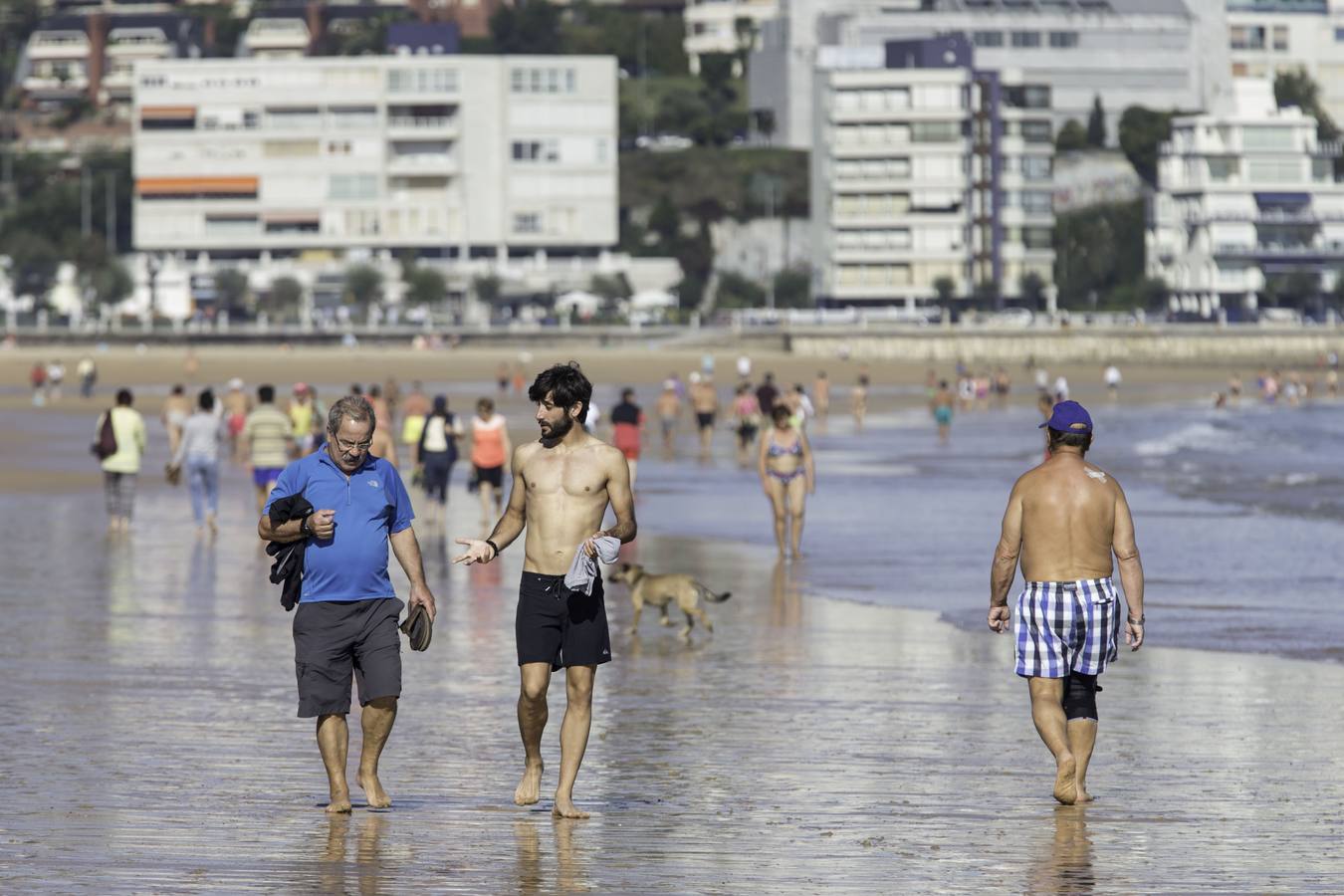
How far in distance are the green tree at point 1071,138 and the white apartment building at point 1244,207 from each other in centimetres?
1298

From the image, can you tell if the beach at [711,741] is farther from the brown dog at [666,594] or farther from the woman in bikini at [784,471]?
the woman in bikini at [784,471]

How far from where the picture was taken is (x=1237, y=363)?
332 ft

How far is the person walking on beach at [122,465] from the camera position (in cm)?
2225

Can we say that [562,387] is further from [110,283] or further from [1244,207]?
[110,283]

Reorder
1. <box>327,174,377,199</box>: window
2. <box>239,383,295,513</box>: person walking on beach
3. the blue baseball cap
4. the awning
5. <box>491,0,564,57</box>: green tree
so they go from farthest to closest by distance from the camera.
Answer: <box>491,0,564,57</box>: green tree, <box>327,174,377,199</box>: window, the awning, <box>239,383,295,513</box>: person walking on beach, the blue baseball cap

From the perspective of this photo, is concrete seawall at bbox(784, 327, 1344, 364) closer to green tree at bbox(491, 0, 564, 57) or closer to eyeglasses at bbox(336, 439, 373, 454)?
green tree at bbox(491, 0, 564, 57)

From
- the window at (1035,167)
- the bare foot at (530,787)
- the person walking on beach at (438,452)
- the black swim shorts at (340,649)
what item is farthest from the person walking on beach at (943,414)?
the window at (1035,167)

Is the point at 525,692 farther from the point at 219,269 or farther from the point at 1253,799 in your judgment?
the point at 219,269

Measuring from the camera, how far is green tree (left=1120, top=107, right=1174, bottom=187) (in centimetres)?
13188

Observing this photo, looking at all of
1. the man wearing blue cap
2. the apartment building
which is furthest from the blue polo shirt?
the apartment building

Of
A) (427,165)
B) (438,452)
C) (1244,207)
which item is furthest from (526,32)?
(438,452)

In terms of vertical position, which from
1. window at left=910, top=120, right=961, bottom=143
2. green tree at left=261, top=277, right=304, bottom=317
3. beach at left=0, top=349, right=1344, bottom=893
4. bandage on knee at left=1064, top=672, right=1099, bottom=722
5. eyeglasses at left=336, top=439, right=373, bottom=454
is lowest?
beach at left=0, top=349, right=1344, bottom=893

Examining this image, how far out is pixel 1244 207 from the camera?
117375mm

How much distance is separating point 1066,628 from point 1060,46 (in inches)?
5375
